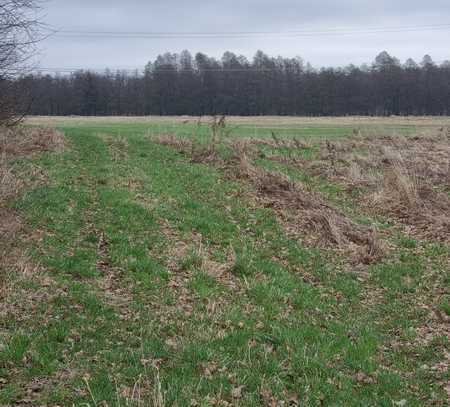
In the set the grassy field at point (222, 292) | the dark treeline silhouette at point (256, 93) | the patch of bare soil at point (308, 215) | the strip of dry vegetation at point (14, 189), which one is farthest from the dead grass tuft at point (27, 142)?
the dark treeline silhouette at point (256, 93)

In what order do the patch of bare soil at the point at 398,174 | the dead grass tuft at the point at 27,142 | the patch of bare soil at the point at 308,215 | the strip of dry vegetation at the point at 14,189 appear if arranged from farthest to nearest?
the dead grass tuft at the point at 27,142
the patch of bare soil at the point at 398,174
the patch of bare soil at the point at 308,215
the strip of dry vegetation at the point at 14,189

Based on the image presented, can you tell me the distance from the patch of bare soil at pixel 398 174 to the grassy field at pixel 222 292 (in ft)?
0.36

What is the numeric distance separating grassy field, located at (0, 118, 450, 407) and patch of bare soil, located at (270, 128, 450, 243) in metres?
0.11

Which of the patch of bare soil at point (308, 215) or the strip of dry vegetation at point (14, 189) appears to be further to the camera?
the patch of bare soil at point (308, 215)

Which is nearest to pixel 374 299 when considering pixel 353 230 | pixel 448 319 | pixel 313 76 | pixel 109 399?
pixel 448 319

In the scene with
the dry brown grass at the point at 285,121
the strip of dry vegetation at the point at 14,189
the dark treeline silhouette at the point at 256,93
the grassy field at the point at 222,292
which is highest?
the dark treeline silhouette at the point at 256,93

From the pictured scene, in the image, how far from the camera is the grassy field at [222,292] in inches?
199

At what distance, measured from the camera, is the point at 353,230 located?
454 inches

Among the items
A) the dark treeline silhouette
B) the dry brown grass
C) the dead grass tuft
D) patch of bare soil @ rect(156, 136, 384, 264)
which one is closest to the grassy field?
patch of bare soil @ rect(156, 136, 384, 264)

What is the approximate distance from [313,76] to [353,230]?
99.6 meters

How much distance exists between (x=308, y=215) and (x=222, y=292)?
5211 mm

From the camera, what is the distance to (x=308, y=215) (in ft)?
40.2

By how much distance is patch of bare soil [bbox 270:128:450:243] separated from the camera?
13344 millimetres

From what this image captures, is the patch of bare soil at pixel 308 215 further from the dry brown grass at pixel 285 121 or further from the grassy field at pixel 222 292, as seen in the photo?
the dry brown grass at pixel 285 121
